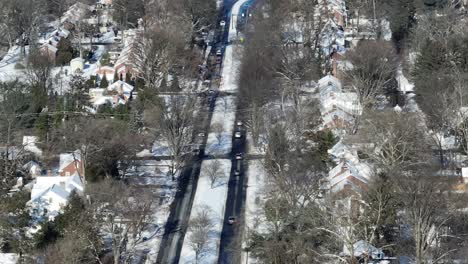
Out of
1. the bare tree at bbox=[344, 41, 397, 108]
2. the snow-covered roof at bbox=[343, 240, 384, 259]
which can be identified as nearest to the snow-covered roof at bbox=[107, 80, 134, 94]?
the bare tree at bbox=[344, 41, 397, 108]

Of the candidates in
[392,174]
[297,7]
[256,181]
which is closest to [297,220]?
[392,174]

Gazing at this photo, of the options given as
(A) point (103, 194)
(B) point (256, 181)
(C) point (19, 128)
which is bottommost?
(A) point (103, 194)

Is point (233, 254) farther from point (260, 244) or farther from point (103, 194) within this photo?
point (103, 194)

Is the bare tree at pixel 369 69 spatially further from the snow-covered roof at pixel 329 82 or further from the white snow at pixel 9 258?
the white snow at pixel 9 258

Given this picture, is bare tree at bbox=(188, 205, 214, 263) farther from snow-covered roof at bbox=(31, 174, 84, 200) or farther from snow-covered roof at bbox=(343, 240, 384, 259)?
snow-covered roof at bbox=(343, 240, 384, 259)

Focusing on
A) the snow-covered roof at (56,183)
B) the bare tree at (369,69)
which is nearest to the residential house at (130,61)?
the bare tree at (369,69)

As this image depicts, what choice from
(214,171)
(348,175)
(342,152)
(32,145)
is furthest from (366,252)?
(32,145)
